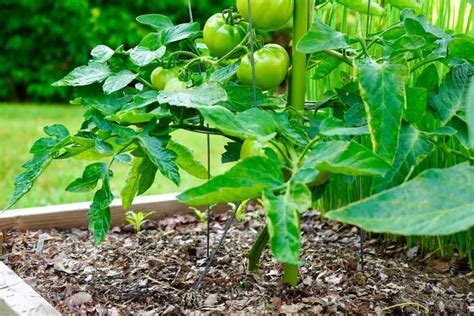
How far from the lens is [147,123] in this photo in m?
1.07

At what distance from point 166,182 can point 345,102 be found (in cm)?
181

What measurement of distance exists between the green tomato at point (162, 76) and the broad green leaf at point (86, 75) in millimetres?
78

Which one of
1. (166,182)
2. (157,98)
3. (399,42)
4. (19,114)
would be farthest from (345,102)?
(19,114)

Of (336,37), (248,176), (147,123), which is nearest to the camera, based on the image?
(248,176)

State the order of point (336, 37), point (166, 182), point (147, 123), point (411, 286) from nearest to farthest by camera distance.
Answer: point (336, 37)
point (147, 123)
point (411, 286)
point (166, 182)

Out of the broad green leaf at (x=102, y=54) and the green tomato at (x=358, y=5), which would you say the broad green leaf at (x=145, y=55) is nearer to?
the broad green leaf at (x=102, y=54)

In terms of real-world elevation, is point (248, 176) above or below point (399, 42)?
below

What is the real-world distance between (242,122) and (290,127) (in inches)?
4.7

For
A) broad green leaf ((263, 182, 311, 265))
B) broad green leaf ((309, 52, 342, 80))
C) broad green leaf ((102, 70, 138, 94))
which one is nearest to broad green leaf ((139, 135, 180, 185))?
broad green leaf ((102, 70, 138, 94))

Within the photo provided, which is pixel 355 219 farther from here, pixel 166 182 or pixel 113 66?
pixel 166 182

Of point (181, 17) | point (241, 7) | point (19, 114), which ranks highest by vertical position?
point (241, 7)

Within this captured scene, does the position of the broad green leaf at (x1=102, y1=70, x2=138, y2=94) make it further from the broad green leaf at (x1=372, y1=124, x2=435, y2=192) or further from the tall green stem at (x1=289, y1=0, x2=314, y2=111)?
the broad green leaf at (x1=372, y1=124, x2=435, y2=192)

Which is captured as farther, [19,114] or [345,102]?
[19,114]

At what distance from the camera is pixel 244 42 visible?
1.08 meters
